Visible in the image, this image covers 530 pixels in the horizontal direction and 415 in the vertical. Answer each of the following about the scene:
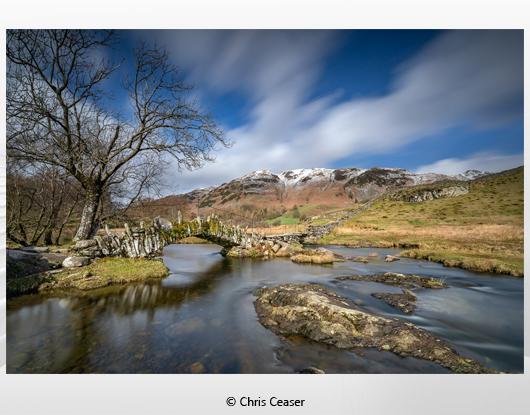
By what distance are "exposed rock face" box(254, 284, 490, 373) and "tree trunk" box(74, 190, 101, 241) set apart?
7.78 m

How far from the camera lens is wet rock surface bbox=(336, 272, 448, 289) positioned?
30.9 feet

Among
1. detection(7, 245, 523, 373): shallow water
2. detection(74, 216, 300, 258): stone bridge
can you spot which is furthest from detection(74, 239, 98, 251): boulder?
detection(7, 245, 523, 373): shallow water

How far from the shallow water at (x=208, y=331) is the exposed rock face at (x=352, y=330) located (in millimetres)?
211

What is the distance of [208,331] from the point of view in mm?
5414

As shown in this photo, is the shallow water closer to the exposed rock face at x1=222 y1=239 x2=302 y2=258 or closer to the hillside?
the exposed rock face at x1=222 y1=239 x2=302 y2=258

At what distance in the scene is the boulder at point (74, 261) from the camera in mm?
8770

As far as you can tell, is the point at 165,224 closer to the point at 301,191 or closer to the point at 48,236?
the point at 48,236

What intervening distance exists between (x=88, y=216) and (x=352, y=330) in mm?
10120

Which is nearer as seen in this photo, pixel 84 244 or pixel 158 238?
pixel 84 244

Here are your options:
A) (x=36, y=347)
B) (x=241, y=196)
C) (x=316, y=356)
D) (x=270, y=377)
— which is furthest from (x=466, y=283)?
(x=241, y=196)

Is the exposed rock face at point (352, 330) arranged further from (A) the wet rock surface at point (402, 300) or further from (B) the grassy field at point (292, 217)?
(B) the grassy field at point (292, 217)

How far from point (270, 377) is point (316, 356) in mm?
895

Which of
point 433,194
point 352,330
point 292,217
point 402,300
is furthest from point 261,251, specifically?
point 433,194
